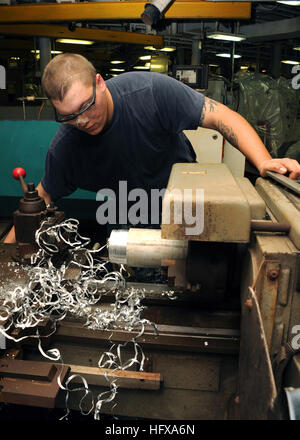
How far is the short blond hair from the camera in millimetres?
1062

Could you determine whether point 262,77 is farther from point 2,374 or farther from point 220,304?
point 2,374

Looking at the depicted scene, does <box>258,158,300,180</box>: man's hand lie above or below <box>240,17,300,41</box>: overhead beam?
below

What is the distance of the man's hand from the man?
2.4 inches

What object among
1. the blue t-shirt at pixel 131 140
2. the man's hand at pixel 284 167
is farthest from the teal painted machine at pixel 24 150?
the man's hand at pixel 284 167

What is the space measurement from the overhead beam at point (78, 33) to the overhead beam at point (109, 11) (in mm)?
166

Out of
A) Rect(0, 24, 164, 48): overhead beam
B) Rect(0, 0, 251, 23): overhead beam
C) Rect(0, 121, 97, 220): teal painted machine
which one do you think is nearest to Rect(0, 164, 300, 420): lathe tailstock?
Rect(0, 121, 97, 220): teal painted machine

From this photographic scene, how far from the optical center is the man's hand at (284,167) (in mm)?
970

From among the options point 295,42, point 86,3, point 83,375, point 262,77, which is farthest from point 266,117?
point 295,42

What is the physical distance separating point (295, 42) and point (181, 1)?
24.5 ft

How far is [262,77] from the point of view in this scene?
411 centimetres

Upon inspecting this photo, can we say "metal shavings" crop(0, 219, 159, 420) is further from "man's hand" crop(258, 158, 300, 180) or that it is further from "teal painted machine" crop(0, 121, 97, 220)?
"teal painted machine" crop(0, 121, 97, 220)

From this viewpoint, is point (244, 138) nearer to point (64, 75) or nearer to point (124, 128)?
point (124, 128)

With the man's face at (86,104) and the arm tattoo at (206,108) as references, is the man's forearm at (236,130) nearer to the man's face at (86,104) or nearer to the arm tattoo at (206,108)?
the arm tattoo at (206,108)

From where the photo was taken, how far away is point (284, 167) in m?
0.99
